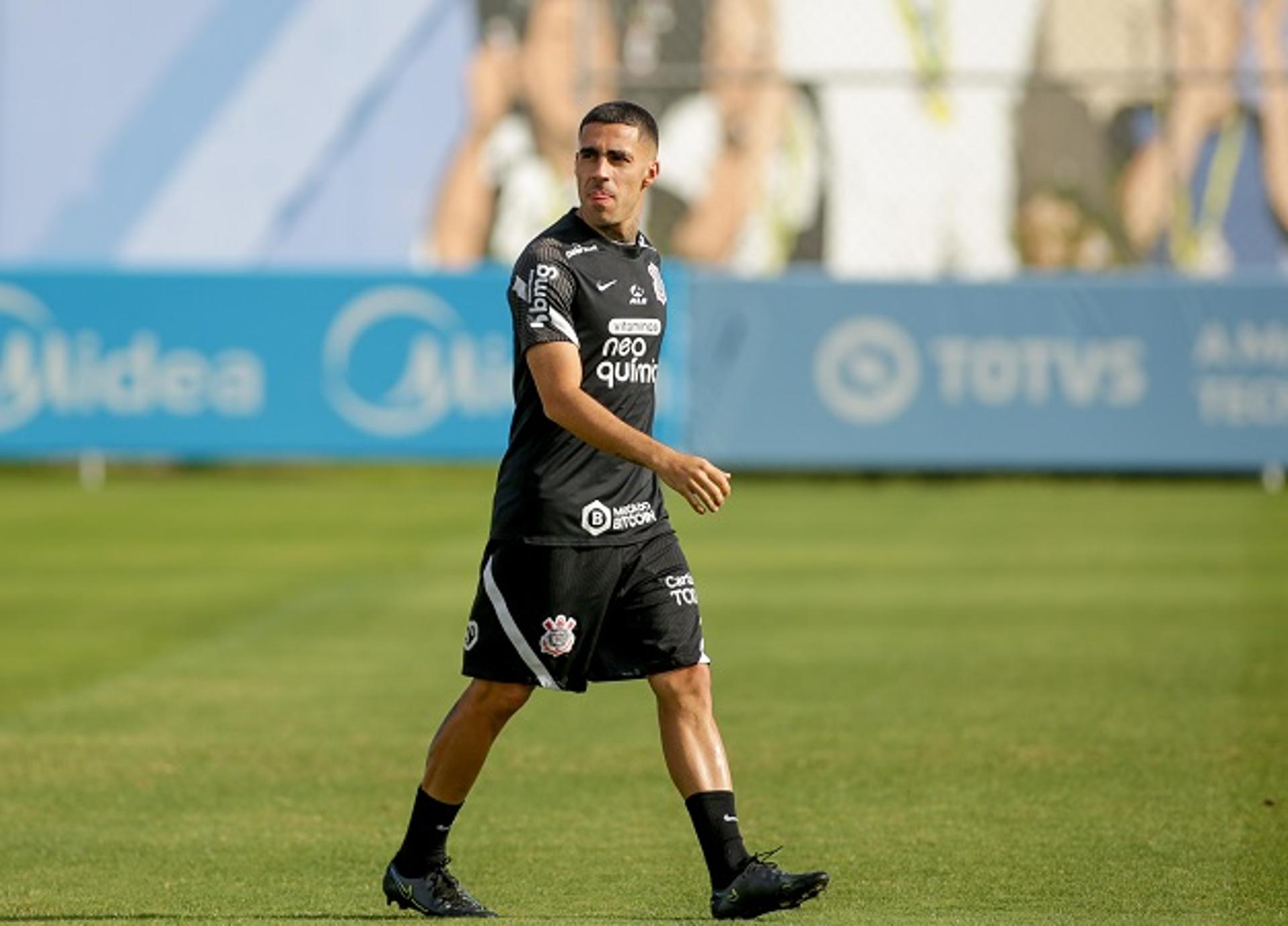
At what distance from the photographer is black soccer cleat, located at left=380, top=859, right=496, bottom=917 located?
7.43 meters

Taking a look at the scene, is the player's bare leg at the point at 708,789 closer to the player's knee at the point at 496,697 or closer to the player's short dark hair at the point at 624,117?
the player's knee at the point at 496,697

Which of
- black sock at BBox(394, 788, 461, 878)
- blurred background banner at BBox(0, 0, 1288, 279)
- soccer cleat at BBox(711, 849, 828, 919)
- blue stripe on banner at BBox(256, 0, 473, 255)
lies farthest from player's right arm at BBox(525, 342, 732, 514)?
blue stripe on banner at BBox(256, 0, 473, 255)

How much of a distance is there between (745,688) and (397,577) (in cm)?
501

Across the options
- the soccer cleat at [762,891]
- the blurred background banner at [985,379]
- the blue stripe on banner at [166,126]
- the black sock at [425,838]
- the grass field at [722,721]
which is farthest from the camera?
the blue stripe on banner at [166,126]

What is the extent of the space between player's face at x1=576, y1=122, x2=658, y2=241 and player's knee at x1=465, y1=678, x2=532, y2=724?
120 cm

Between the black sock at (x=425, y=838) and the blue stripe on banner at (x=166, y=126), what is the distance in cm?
2464

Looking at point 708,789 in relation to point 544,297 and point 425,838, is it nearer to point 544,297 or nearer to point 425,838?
point 425,838

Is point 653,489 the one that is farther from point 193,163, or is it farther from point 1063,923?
point 193,163

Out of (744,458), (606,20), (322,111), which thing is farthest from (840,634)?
(322,111)

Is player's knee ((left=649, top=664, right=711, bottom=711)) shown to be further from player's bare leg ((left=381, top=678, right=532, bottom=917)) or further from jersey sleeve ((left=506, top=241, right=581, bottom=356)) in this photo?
jersey sleeve ((left=506, top=241, right=581, bottom=356))

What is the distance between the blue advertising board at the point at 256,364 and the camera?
922 inches

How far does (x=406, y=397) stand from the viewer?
922 inches

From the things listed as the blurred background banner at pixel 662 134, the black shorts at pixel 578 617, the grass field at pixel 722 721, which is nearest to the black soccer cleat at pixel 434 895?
the grass field at pixel 722 721

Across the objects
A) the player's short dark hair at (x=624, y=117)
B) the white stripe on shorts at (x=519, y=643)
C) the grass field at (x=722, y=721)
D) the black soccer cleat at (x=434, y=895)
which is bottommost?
the grass field at (x=722, y=721)
